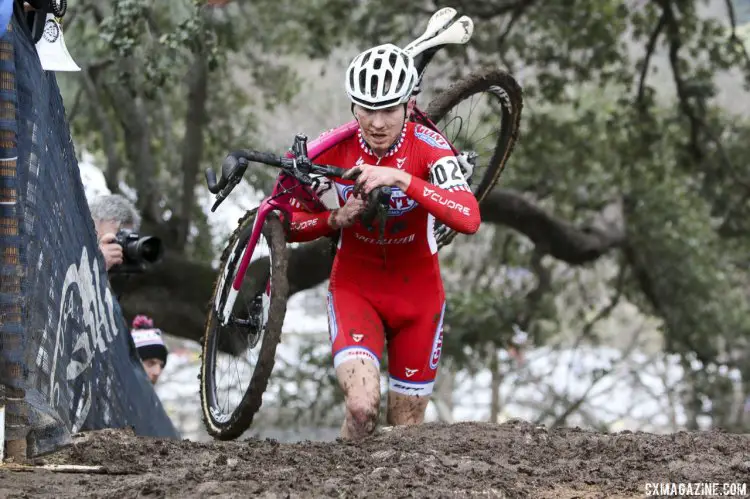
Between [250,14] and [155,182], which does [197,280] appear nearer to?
[155,182]

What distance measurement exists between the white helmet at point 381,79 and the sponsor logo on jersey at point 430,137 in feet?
0.92

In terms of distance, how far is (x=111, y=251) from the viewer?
7.30m

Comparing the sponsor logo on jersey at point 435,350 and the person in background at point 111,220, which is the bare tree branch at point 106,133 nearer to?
the person in background at point 111,220

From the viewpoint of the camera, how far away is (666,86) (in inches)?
1065

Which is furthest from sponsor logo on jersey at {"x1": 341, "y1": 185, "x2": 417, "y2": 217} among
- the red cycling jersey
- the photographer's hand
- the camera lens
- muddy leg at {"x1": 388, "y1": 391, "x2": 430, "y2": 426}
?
the photographer's hand

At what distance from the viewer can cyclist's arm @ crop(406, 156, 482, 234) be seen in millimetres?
5555

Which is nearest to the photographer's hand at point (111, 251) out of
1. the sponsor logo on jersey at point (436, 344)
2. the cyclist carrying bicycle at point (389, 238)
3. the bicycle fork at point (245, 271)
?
the bicycle fork at point (245, 271)

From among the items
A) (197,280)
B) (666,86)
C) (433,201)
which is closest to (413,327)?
(433,201)

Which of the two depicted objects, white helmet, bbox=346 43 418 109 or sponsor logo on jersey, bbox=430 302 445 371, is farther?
sponsor logo on jersey, bbox=430 302 445 371

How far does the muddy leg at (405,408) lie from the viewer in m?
6.29

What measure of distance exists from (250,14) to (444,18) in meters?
9.88

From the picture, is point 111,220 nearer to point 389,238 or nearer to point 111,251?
point 111,251

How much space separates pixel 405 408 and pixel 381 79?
1.79m

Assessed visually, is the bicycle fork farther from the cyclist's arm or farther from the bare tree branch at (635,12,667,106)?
the bare tree branch at (635,12,667,106)
